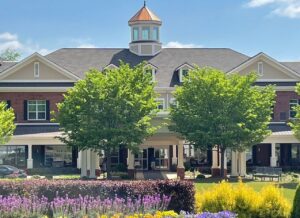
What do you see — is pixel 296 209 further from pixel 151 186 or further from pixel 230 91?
pixel 230 91

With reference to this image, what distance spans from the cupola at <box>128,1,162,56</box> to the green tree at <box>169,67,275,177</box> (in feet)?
46.7

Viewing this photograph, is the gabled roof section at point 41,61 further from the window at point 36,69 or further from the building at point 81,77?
the window at point 36,69

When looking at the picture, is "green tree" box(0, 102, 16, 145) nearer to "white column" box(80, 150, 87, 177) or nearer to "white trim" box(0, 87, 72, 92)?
"white trim" box(0, 87, 72, 92)

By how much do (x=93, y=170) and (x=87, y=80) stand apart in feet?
19.8

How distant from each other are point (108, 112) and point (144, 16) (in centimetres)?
2046

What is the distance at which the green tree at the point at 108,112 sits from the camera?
35.1 m

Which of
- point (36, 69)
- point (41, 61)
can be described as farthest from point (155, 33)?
point (36, 69)

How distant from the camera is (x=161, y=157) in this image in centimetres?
4762

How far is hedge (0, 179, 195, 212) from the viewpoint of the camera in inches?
663

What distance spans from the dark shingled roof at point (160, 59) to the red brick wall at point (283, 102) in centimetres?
499

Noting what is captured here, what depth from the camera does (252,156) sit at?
155 ft

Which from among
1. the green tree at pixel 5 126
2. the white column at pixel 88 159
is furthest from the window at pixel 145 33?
the white column at pixel 88 159

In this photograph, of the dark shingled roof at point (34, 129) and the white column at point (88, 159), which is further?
the dark shingled roof at point (34, 129)

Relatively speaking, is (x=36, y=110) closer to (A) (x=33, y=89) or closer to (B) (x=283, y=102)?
(A) (x=33, y=89)
